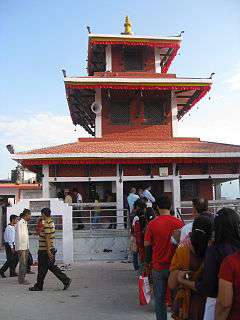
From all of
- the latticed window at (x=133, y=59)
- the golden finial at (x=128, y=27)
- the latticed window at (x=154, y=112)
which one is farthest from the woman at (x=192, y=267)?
the golden finial at (x=128, y=27)

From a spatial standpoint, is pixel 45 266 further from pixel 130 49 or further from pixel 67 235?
pixel 130 49

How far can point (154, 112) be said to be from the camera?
56.5ft

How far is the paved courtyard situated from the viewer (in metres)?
6.21

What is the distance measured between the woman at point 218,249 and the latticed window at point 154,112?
46.7 feet

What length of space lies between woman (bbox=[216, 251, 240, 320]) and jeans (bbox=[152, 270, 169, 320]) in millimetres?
2139

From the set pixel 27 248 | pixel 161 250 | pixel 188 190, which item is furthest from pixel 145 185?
pixel 161 250

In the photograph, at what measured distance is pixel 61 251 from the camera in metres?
12.3

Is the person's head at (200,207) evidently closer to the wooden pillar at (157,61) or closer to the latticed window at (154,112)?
the latticed window at (154,112)

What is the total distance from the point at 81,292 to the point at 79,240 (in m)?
4.85

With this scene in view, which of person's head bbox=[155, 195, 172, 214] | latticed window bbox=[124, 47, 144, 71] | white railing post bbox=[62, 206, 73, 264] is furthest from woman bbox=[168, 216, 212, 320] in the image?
latticed window bbox=[124, 47, 144, 71]

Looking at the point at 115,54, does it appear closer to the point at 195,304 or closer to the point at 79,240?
the point at 79,240

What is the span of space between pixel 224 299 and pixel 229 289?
79 millimetres

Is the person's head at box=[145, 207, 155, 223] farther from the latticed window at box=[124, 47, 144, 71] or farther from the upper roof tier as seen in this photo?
the latticed window at box=[124, 47, 144, 71]

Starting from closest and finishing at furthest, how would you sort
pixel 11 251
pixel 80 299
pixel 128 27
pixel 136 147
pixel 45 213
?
pixel 80 299
pixel 45 213
pixel 11 251
pixel 136 147
pixel 128 27
